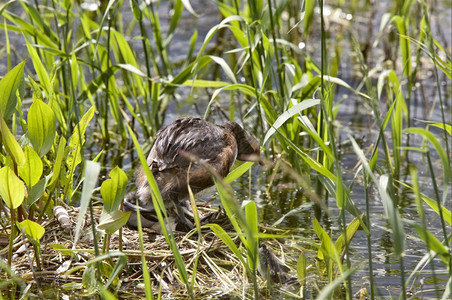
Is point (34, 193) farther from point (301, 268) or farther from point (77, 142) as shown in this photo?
point (301, 268)

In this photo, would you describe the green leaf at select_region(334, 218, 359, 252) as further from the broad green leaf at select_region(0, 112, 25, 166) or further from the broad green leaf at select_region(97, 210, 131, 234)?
the broad green leaf at select_region(0, 112, 25, 166)

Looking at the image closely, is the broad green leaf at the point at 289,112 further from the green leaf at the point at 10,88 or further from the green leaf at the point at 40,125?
the green leaf at the point at 10,88

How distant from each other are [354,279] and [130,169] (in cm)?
216

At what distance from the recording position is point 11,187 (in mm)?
3012

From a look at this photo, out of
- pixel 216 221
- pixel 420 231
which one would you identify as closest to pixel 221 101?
pixel 216 221

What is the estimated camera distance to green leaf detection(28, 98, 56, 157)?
327cm

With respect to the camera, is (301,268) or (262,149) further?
(262,149)

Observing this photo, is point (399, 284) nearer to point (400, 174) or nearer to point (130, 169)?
point (400, 174)

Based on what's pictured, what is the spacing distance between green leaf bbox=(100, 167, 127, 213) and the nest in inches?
8.1

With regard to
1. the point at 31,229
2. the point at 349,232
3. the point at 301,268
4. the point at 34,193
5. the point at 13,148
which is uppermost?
the point at 13,148

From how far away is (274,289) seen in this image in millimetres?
3395

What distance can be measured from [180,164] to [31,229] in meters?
1.02

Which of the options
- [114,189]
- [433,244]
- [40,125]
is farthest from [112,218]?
[433,244]

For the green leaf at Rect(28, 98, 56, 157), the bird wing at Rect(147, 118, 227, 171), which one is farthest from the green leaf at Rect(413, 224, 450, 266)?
the green leaf at Rect(28, 98, 56, 157)
